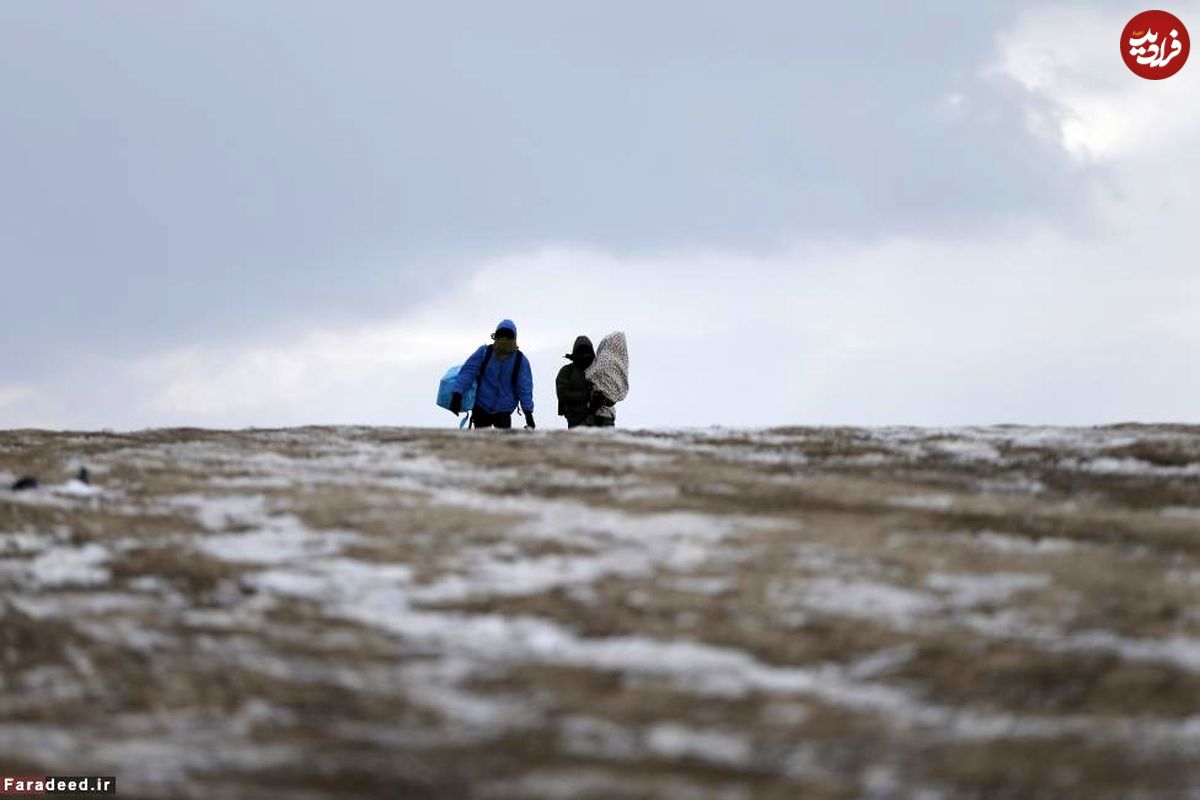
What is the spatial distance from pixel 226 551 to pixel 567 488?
87.2 inches

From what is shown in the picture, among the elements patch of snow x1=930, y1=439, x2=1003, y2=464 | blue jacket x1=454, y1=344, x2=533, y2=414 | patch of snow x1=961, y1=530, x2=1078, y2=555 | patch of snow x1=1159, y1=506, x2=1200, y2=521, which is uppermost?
blue jacket x1=454, y1=344, x2=533, y2=414

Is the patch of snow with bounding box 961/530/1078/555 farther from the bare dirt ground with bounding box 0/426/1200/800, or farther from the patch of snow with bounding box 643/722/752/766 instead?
the patch of snow with bounding box 643/722/752/766

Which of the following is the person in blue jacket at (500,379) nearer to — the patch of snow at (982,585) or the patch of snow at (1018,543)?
the patch of snow at (1018,543)

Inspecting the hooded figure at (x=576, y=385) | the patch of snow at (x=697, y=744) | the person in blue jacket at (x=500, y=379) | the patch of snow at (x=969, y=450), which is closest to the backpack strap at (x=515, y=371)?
the person in blue jacket at (x=500, y=379)

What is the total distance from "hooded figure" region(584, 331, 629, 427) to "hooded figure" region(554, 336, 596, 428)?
91 mm

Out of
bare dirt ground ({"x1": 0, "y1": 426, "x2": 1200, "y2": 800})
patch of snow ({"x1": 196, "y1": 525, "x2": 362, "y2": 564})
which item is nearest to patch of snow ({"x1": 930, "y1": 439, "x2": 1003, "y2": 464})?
bare dirt ground ({"x1": 0, "y1": 426, "x2": 1200, "y2": 800})

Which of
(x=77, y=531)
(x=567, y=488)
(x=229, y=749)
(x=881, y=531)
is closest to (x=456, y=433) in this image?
(x=567, y=488)

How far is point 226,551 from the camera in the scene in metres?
7.18

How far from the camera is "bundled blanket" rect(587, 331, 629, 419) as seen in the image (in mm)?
17578

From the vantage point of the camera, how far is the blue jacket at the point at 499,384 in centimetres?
1584

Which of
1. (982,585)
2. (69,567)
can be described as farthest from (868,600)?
Answer: (69,567)

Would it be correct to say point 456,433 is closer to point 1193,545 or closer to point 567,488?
point 567,488

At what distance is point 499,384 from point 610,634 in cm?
1019

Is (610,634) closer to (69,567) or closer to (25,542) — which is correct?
(69,567)
